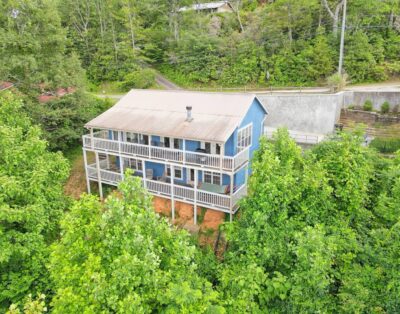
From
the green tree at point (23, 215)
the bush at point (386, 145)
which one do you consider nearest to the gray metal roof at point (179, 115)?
the green tree at point (23, 215)

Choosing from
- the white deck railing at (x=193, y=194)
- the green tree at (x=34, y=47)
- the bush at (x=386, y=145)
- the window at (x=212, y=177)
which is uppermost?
the green tree at (x=34, y=47)

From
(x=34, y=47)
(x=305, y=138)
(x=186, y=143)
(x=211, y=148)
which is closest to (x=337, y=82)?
(x=305, y=138)

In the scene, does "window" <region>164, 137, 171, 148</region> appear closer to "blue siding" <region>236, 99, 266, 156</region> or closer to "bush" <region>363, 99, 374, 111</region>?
"blue siding" <region>236, 99, 266, 156</region>

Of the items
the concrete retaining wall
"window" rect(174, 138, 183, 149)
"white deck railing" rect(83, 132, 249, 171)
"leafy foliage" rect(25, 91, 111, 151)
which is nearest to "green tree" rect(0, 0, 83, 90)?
"leafy foliage" rect(25, 91, 111, 151)

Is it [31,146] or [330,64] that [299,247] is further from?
[330,64]

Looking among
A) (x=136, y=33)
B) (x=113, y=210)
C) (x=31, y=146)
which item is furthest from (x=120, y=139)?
(x=136, y=33)

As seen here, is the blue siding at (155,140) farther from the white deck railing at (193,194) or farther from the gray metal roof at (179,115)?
the white deck railing at (193,194)

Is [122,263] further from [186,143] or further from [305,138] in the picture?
[305,138]
